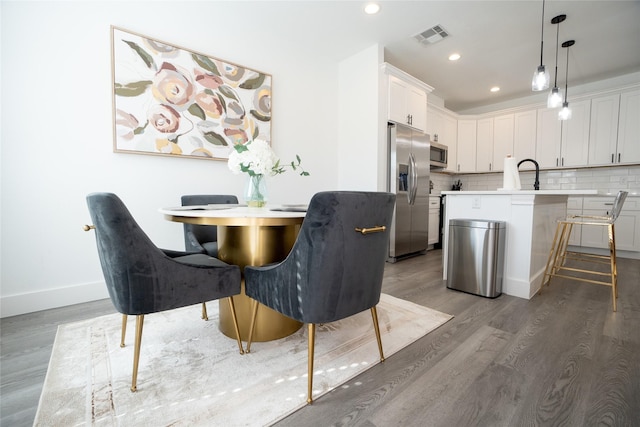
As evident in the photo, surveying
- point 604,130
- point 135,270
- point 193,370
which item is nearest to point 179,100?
point 135,270

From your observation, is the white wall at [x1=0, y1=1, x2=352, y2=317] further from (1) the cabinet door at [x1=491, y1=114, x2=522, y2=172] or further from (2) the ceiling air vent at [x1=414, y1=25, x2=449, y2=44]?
(1) the cabinet door at [x1=491, y1=114, x2=522, y2=172]

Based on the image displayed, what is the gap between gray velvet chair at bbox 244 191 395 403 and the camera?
108cm

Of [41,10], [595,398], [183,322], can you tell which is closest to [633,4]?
[595,398]

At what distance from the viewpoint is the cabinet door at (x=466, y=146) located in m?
5.52

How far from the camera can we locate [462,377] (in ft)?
4.39

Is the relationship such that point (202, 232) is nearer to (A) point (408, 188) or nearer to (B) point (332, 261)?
(B) point (332, 261)

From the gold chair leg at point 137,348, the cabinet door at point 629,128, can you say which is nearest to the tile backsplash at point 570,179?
the cabinet door at point 629,128

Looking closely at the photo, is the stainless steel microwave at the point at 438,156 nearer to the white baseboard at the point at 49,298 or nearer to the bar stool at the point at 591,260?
the bar stool at the point at 591,260

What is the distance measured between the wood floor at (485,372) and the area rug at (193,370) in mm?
80

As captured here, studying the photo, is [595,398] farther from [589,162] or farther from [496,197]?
[589,162]

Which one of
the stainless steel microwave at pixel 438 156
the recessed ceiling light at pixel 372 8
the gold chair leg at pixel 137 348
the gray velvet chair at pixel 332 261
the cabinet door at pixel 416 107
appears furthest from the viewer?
the stainless steel microwave at pixel 438 156

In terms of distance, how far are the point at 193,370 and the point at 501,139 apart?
19.8 feet

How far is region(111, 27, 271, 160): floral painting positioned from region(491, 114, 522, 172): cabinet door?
454cm

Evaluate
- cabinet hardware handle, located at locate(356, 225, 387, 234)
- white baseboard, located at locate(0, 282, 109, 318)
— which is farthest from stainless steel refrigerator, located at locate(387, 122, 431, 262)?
white baseboard, located at locate(0, 282, 109, 318)
